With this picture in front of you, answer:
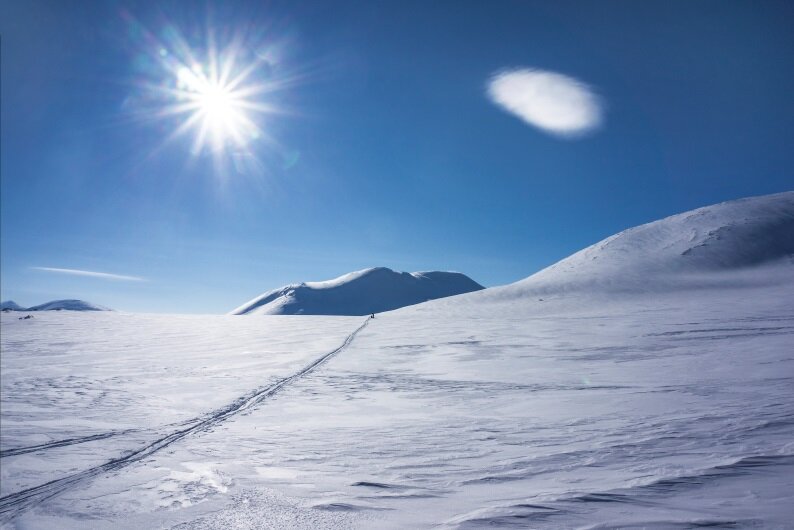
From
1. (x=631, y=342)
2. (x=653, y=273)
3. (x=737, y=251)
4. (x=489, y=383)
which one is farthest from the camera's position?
(x=737, y=251)

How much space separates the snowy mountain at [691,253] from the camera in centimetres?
4491

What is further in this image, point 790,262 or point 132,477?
point 790,262

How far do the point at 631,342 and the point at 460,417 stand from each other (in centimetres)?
926

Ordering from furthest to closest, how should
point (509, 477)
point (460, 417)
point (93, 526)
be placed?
point (460, 417)
point (509, 477)
point (93, 526)

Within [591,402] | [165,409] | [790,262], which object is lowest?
[591,402]

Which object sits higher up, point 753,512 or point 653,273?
point 653,273

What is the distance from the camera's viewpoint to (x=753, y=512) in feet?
9.05

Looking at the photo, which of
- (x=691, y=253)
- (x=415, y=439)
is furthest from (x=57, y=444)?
(x=691, y=253)

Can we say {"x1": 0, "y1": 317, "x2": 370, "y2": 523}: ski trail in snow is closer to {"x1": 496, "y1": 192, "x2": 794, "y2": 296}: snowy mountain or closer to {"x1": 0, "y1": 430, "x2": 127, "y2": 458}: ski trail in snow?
{"x1": 0, "y1": 430, "x2": 127, "y2": 458}: ski trail in snow

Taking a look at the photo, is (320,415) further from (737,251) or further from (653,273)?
(737,251)

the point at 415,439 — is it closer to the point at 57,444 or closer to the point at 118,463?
the point at 118,463

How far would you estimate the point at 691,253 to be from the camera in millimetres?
54625

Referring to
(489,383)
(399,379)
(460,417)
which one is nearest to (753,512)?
(460,417)

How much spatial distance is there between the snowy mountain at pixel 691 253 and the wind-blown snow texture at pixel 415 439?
3655cm
